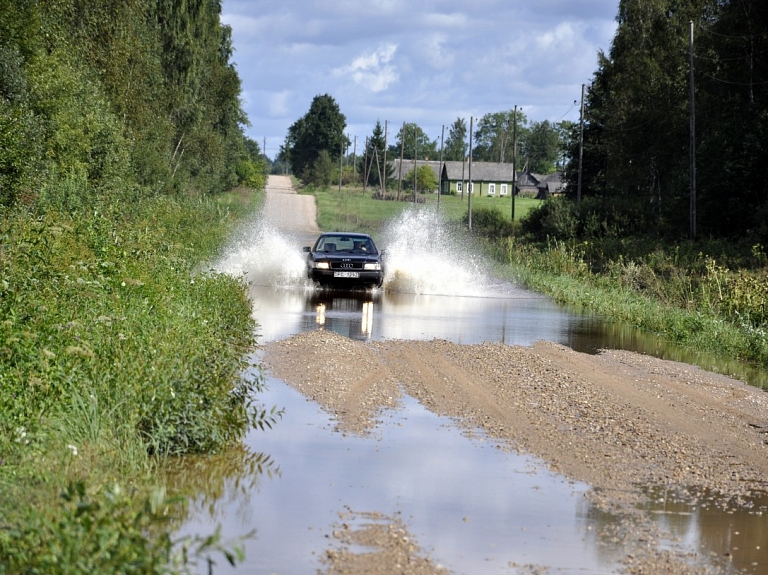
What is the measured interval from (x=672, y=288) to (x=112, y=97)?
26.3 meters

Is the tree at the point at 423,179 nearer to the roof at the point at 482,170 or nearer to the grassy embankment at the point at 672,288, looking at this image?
A: the roof at the point at 482,170

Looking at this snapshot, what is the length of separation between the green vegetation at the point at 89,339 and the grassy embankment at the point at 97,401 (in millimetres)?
18

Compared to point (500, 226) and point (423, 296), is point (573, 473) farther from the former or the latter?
point (500, 226)

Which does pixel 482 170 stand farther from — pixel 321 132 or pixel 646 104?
pixel 646 104

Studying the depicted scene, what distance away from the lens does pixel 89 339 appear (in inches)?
422

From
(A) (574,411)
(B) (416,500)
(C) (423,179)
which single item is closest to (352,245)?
(A) (574,411)

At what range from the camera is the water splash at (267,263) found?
31.4m

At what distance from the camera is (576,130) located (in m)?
73.8

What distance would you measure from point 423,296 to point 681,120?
34097 mm

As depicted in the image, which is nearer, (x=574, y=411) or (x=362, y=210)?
(x=574, y=411)

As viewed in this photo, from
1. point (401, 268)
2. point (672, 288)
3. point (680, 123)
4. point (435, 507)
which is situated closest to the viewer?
point (435, 507)

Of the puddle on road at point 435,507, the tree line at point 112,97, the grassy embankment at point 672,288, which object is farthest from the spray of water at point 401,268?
the puddle on road at point 435,507

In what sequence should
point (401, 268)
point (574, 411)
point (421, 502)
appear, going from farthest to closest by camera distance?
point (401, 268) → point (574, 411) → point (421, 502)

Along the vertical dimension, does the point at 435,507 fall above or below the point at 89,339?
below
